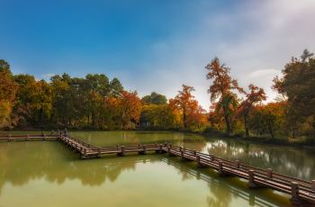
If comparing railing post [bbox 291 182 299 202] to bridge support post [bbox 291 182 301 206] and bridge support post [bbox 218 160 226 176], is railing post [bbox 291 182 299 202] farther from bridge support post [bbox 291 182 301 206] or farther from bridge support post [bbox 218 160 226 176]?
bridge support post [bbox 218 160 226 176]

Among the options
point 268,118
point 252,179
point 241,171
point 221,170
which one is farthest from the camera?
point 268,118

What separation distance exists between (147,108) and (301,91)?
44069 millimetres

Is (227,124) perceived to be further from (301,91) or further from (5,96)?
(5,96)

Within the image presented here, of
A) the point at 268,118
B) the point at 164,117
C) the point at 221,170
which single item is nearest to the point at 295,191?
the point at 221,170

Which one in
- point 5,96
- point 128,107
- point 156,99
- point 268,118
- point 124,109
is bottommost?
point 268,118

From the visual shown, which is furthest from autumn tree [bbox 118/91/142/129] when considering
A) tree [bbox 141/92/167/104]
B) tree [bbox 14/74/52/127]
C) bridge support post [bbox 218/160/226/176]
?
bridge support post [bbox 218/160/226/176]

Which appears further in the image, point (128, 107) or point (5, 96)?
point (128, 107)

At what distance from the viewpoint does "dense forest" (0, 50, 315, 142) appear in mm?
30562

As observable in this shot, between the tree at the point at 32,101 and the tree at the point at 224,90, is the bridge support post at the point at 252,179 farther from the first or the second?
the tree at the point at 32,101

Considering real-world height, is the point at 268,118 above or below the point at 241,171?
above

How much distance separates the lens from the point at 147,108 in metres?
67.9

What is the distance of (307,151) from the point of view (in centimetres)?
2831

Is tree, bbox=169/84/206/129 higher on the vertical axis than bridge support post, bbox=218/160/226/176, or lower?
higher

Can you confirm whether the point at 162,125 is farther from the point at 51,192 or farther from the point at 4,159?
the point at 51,192
